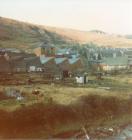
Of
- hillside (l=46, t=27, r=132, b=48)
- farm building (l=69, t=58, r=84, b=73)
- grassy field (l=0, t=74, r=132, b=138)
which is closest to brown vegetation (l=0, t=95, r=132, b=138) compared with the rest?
grassy field (l=0, t=74, r=132, b=138)

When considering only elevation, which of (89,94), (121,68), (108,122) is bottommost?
(108,122)

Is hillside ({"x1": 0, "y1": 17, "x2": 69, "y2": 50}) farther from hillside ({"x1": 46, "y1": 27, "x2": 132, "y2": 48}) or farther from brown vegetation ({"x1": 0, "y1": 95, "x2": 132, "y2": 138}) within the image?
brown vegetation ({"x1": 0, "y1": 95, "x2": 132, "y2": 138})

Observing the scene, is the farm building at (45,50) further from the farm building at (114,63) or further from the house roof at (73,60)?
the farm building at (114,63)

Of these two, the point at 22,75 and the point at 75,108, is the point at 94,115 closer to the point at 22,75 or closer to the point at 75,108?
the point at 75,108

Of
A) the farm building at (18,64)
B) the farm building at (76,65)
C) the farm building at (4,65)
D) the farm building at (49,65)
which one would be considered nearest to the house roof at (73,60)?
the farm building at (76,65)

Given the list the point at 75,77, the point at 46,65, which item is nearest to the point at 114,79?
the point at 75,77

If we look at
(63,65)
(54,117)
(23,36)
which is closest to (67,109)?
(54,117)
